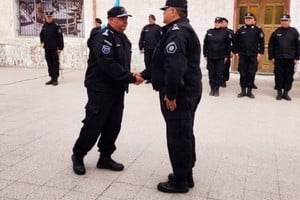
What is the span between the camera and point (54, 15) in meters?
14.0

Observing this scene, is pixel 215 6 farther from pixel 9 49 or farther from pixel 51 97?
pixel 9 49

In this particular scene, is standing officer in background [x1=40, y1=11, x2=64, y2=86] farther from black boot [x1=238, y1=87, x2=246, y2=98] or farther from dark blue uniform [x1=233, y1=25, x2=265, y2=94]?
black boot [x1=238, y1=87, x2=246, y2=98]

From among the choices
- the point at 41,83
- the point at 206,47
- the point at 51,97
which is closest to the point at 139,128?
the point at 51,97

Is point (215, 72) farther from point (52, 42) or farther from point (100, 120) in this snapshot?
point (100, 120)

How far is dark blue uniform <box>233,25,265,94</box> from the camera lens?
28.9 ft

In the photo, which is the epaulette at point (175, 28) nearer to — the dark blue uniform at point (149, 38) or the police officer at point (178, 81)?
the police officer at point (178, 81)

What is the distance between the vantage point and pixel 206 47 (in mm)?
9258

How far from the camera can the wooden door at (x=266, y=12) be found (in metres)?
11.4

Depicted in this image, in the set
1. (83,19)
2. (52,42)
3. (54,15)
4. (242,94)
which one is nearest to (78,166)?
(242,94)

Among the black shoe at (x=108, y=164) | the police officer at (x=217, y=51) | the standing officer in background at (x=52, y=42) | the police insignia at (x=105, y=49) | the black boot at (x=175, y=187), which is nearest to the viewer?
the black boot at (x=175, y=187)

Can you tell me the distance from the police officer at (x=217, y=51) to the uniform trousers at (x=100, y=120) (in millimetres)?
5086

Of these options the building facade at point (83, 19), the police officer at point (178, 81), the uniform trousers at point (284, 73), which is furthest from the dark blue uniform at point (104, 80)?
the building facade at point (83, 19)

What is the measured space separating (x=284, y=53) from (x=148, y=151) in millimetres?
4757

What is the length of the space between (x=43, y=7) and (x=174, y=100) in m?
11.6
